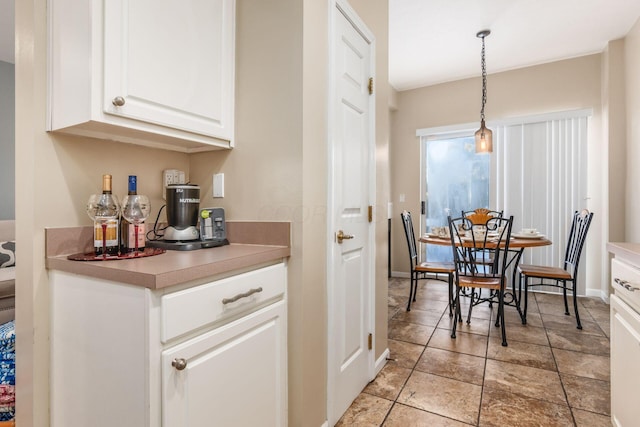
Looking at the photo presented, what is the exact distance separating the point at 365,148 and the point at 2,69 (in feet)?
13.8

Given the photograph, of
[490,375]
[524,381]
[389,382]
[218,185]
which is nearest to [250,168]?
[218,185]

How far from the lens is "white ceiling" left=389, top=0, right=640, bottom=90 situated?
295 cm

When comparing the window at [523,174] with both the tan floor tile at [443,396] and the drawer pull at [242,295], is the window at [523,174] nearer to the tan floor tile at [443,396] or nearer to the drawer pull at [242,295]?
the tan floor tile at [443,396]

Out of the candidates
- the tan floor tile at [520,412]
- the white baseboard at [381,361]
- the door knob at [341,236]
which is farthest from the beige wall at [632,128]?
the door knob at [341,236]

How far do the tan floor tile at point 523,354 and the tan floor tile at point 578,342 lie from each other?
177 millimetres

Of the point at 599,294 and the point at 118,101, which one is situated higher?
the point at 118,101

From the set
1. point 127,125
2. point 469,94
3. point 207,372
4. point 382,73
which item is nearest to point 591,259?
point 469,94

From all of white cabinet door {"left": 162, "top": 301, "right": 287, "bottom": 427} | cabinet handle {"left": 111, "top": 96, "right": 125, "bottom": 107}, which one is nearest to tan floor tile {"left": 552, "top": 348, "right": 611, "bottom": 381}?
white cabinet door {"left": 162, "top": 301, "right": 287, "bottom": 427}

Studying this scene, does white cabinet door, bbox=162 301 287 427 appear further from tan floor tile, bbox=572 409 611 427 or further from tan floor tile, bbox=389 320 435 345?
tan floor tile, bbox=389 320 435 345

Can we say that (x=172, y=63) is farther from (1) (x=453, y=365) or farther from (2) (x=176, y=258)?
(1) (x=453, y=365)

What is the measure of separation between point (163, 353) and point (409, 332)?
2.36 meters

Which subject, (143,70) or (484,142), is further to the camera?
(484,142)

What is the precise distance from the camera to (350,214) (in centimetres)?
183

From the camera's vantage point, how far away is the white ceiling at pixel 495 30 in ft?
9.63
